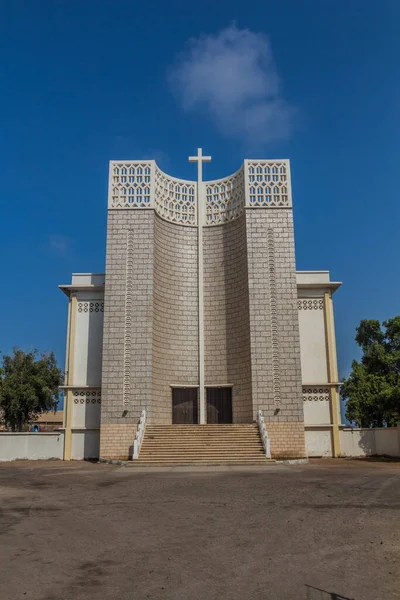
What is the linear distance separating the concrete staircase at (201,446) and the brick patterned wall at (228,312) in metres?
1.90

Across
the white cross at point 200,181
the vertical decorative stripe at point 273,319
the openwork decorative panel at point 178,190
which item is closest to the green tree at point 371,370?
the vertical decorative stripe at point 273,319

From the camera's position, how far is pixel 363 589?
4250 mm

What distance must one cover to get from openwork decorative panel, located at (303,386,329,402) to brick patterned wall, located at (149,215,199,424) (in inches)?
177

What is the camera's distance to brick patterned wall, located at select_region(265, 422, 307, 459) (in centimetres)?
1836

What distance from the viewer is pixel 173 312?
71.1 ft

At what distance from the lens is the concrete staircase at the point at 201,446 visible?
54.3ft

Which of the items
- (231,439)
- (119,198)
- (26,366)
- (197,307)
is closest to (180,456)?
(231,439)

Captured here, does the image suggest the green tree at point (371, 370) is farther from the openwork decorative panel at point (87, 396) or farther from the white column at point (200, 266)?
the openwork decorative panel at point (87, 396)

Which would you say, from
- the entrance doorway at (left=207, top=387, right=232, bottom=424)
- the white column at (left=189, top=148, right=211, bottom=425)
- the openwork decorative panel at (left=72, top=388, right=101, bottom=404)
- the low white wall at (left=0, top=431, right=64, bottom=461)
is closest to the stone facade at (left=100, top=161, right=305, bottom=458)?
the white column at (left=189, top=148, right=211, bottom=425)

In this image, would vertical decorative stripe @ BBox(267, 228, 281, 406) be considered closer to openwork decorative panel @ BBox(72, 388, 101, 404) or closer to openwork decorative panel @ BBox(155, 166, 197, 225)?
openwork decorative panel @ BBox(155, 166, 197, 225)

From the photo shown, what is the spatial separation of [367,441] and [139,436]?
906 cm

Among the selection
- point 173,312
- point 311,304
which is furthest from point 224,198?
point 311,304

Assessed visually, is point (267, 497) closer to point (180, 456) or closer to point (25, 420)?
point (180, 456)

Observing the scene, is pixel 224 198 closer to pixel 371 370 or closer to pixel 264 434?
pixel 264 434
